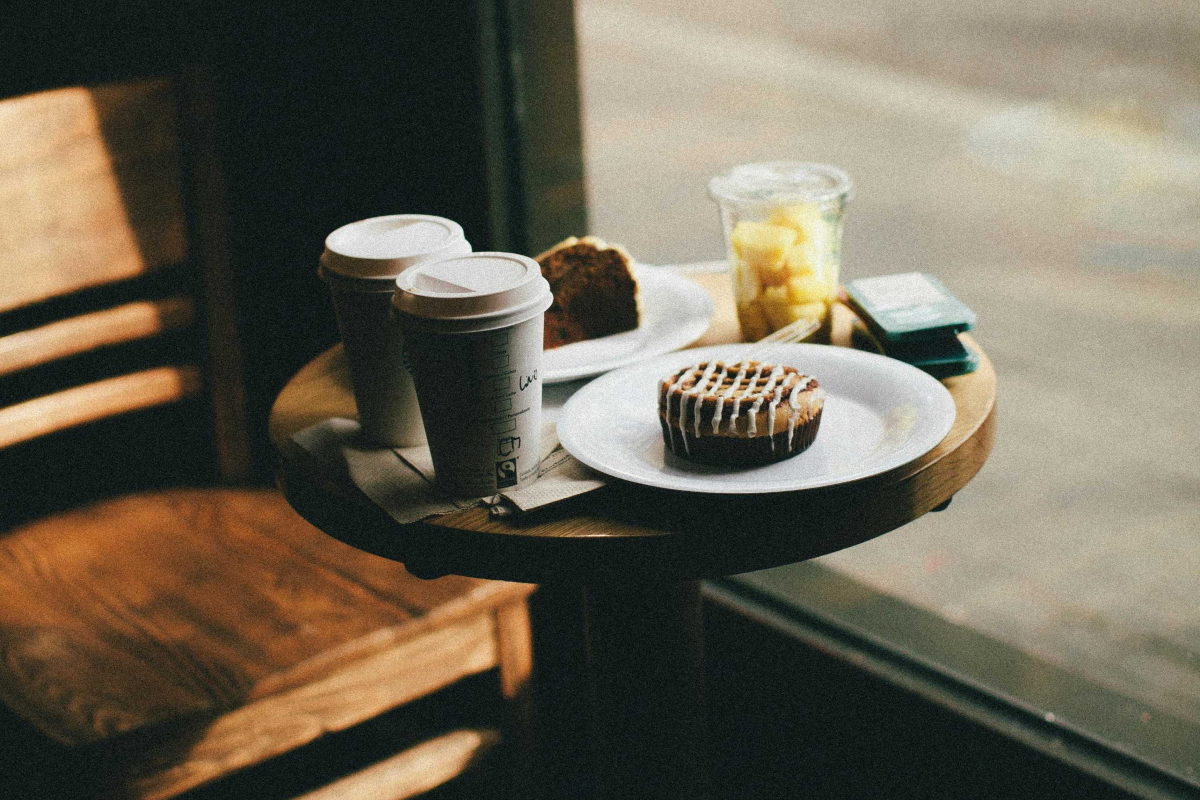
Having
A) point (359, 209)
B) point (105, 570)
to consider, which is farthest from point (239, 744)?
point (359, 209)

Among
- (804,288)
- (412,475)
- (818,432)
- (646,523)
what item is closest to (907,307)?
(804,288)

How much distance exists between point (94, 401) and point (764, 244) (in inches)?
38.0

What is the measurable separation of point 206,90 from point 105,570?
0.69 m

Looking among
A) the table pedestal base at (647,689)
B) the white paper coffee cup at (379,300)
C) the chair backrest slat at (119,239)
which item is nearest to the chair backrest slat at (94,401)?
the chair backrest slat at (119,239)

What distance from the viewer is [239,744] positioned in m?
1.11

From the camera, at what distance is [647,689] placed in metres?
1.10

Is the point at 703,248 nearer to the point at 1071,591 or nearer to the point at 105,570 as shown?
the point at 1071,591

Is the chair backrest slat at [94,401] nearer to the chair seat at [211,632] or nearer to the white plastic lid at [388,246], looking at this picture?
the chair seat at [211,632]

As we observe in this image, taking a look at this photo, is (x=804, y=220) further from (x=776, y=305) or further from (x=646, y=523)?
(x=646, y=523)

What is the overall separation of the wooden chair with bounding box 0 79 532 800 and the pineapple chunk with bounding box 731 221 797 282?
1.67ft

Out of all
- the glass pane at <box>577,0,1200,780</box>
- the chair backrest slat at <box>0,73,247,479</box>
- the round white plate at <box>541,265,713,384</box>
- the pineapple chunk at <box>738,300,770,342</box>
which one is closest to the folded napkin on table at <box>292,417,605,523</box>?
the round white plate at <box>541,265,713,384</box>

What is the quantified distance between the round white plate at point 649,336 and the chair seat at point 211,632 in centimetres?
34

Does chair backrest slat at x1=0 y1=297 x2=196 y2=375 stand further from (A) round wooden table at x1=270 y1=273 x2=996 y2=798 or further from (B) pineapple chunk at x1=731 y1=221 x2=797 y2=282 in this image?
(B) pineapple chunk at x1=731 y1=221 x2=797 y2=282

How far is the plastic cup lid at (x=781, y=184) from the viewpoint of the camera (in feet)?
3.52
